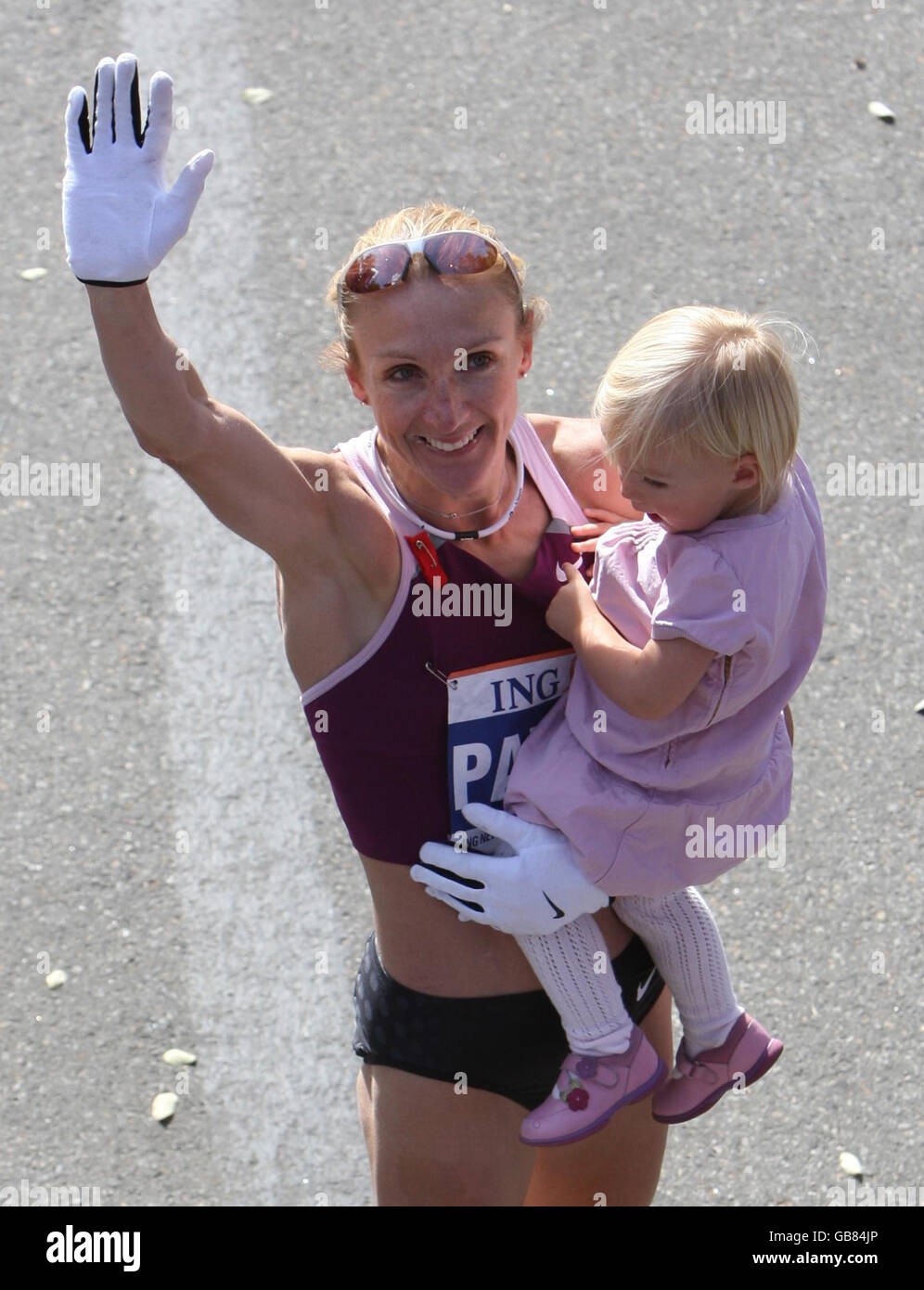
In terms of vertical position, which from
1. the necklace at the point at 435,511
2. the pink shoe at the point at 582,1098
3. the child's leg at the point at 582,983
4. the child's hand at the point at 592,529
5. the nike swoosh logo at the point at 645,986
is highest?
the necklace at the point at 435,511

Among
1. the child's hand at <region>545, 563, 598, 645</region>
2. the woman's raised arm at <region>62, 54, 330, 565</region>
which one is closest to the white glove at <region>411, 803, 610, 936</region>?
the child's hand at <region>545, 563, 598, 645</region>

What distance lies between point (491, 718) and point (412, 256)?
26.7 inches

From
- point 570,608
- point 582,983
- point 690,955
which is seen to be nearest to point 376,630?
point 570,608

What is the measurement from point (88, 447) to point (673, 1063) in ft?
8.21

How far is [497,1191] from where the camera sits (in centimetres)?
248

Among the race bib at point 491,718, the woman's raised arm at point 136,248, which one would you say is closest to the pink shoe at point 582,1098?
the race bib at point 491,718

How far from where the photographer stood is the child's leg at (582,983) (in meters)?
2.38

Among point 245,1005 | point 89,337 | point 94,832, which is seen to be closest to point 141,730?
point 94,832

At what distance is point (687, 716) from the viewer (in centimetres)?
223

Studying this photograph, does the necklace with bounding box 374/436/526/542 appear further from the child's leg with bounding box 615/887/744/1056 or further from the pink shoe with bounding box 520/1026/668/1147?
the pink shoe with bounding box 520/1026/668/1147

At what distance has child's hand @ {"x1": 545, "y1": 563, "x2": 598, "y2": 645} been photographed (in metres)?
2.27

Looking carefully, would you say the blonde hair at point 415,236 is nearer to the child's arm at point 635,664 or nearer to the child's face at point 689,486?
the child's face at point 689,486

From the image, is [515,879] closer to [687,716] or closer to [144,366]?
[687,716]

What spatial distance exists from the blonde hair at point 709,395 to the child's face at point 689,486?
16 mm
